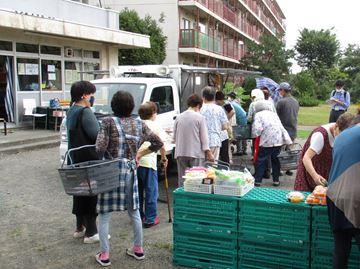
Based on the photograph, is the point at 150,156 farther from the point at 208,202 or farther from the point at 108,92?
the point at 108,92

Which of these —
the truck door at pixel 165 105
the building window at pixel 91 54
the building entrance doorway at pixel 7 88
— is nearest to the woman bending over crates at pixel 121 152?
the truck door at pixel 165 105

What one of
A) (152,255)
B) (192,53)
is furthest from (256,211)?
(192,53)

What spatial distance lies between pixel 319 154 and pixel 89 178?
2304mm

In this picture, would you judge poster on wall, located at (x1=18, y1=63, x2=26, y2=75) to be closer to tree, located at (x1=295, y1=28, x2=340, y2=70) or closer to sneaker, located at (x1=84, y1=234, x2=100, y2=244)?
sneaker, located at (x1=84, y1=234, x2=100, y2=244)

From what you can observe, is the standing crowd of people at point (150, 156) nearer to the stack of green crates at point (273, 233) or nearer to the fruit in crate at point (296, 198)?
the fruit in crate at point (296, 198)

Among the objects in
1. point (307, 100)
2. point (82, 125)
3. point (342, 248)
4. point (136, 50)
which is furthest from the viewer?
point (307, 100)

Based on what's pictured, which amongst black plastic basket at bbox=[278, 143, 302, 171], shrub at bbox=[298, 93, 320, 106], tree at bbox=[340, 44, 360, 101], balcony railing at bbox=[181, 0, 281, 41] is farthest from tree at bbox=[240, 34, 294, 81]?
black plastic basket at bbox=[278, 143, 302, 171]

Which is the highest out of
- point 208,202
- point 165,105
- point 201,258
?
point 165,105

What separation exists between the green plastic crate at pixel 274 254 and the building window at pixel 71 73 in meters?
13.9

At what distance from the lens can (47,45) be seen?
16.2 m

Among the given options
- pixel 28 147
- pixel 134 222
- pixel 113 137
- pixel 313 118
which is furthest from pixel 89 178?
pixel 313 118

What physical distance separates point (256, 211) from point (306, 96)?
3599cm

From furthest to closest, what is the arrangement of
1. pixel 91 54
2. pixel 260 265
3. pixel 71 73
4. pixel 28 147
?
pixel 91 54 < pixel 71 73 < pixel 28 147 < pixel 260 265

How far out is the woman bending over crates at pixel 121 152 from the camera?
14.8ft
